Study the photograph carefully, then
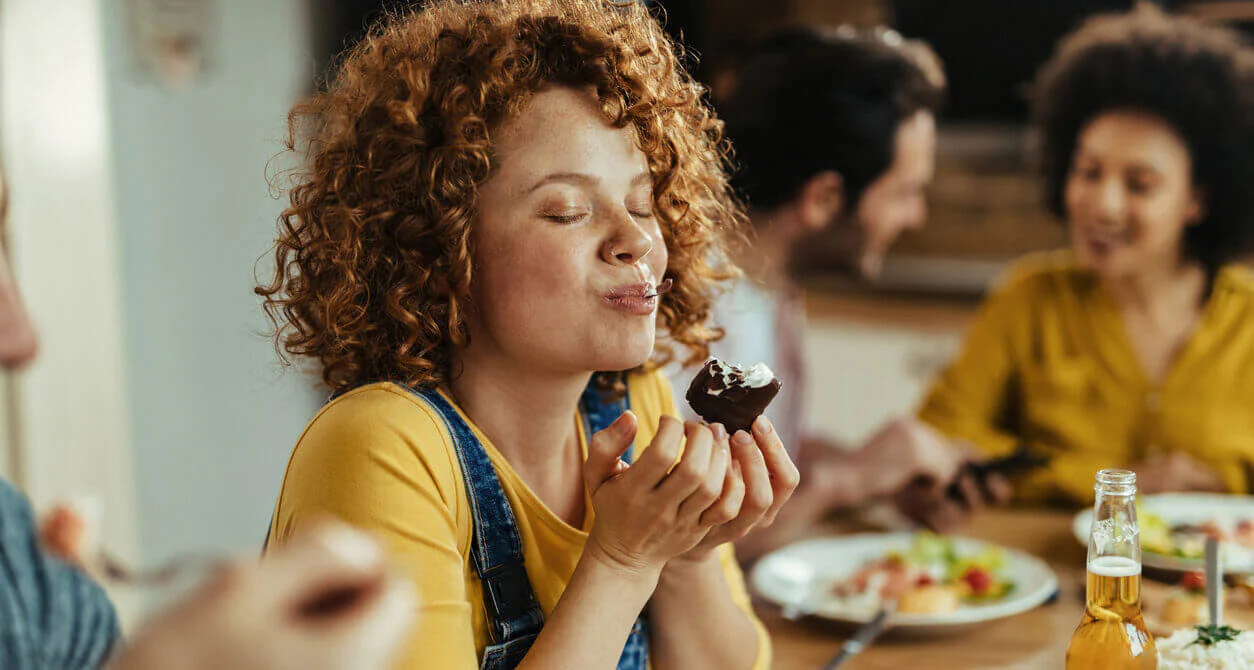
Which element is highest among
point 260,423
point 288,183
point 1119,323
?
point 288,183

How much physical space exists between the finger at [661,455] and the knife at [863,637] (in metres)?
0.46

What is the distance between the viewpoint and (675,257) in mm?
1305

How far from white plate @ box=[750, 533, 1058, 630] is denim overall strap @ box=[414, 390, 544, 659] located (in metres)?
0.48

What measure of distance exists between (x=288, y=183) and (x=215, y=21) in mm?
2771

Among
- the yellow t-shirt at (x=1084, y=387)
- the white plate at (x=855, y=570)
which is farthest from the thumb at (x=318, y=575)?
the yellow t-shirt at (x=1084, y=387)

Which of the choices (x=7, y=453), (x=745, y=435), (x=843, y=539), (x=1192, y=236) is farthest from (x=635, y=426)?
(x=7, y=453)

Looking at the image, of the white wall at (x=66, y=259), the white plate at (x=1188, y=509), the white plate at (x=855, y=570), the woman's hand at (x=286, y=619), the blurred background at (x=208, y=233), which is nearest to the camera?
the woman's hand at (x=286, y=619)

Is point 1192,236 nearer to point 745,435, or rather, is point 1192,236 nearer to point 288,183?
point 745,435

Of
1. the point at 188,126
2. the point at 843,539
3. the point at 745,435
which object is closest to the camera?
the point at 745,435

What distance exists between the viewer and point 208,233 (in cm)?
369

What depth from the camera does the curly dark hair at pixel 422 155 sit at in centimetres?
107

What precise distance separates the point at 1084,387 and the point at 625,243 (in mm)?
1626

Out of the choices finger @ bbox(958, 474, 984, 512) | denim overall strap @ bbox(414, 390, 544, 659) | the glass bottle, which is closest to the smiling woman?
finger @ bbox(958, 474, 984, 512)

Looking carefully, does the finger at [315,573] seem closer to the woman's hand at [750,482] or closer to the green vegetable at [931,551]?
the woman's hand at [750,482]
